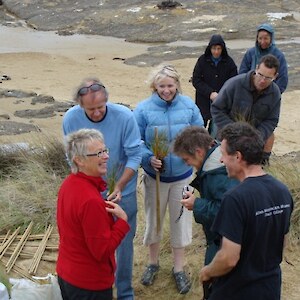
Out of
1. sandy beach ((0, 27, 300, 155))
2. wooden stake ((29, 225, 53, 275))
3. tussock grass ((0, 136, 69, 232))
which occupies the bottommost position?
sandy beach ((0, 27, 300, 155))

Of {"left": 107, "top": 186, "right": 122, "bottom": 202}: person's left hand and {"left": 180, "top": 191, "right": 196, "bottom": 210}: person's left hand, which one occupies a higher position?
{"left": 180, "top": 191, "right": 196, "bottom": 210}: person's left hand

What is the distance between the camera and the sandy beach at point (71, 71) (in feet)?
36.0

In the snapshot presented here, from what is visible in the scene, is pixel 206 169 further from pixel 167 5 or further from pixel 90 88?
pixel 167 5

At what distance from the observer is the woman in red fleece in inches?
133

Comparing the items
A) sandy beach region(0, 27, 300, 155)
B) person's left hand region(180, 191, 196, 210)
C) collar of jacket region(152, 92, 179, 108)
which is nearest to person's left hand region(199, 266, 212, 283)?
person's left hand region(180, 191, 196, 210)

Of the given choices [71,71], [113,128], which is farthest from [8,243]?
[71,71]

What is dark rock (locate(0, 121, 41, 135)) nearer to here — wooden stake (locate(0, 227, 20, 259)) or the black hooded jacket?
the black hooded jacket

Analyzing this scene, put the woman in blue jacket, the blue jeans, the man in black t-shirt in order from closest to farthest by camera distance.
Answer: the man in black t-shirt < the blue jeans < the woman in blue jacket

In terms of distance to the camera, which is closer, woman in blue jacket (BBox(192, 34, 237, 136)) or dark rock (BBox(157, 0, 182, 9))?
woman in blue jacket (BBox(192, 34, 237, 136))

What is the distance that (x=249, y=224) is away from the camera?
3055 millimetres

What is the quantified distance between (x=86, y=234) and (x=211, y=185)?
0.74 metres

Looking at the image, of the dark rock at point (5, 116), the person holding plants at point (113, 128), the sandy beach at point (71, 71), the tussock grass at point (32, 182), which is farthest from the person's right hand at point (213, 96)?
the dark rock at point (5, 116)

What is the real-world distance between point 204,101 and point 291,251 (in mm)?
2656

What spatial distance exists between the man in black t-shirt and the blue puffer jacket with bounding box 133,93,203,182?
1.46 m
